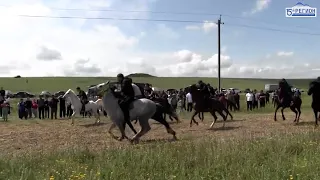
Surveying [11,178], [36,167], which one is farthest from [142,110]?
[11,178]

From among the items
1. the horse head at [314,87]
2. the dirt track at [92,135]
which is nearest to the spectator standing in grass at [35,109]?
the dirt track at [92,135]

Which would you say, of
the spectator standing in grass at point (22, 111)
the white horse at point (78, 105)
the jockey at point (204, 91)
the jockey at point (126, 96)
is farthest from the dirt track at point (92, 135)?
the spectator standing in grass at point (22, 111)

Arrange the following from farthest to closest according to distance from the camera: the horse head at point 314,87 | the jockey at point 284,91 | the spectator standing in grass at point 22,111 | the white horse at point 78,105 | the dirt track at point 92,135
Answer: the spectator standing in grass at point 22,111 < the white horse at point 78,105 < the jockey at point 284,91 < the horse head at point 314,87 < the dirt track at point 92,135

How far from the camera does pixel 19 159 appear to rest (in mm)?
9797

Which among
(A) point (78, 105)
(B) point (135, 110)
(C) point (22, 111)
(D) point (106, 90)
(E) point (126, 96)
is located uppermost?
(D) point (106, 90)

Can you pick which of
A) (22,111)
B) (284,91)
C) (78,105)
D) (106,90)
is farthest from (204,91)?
(22,111)

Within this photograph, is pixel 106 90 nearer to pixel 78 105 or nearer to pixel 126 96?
pixel 126 96

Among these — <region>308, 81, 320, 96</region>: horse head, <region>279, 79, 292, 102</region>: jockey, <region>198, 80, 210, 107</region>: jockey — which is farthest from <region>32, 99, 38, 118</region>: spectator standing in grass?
<region>308, 81, 320, 96</region>: horse head

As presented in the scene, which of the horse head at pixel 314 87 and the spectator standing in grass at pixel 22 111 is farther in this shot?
the spectator standing in grass at pixel 22 111

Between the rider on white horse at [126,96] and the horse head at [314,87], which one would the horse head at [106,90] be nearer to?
the rider on white horse at [126,96]

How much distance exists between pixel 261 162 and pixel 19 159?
17.0 feet

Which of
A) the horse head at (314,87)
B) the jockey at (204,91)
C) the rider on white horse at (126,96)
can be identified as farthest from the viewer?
the jockey at (204,91)

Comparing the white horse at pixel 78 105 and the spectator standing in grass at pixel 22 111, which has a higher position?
the white horse at pixel 78 105

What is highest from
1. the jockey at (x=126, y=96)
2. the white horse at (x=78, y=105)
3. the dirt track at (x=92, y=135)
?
the jockey at (x=126, y=96)
